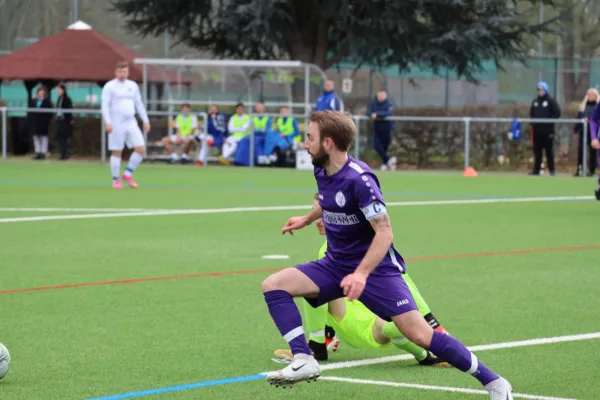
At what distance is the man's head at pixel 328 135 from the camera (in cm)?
703

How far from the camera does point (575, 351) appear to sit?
8711 mm

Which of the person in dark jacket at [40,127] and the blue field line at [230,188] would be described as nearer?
the blue field line at [230,188]

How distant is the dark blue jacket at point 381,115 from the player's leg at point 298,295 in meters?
24.2

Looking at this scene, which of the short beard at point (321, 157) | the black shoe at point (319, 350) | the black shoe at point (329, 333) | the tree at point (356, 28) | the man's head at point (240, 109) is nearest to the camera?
the short beard at point (321, 157)

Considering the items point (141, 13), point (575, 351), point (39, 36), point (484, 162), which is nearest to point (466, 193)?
point (484, 162)

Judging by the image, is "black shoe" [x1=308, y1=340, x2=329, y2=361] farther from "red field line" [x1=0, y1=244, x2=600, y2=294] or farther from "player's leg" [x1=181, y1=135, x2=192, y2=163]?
"player's leg" [x1=181, y1=135, x2=192, y2=163]

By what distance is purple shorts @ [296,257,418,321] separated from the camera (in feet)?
23.0

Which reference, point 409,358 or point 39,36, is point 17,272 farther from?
point 39,36

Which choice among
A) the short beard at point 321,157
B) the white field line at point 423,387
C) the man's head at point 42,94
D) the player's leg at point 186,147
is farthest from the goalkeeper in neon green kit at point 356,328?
A: the man's head at point 42,94

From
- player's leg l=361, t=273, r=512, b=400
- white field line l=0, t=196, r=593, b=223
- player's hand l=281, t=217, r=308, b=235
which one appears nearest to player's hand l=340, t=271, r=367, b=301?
player's leg l=361, t=273, r=512, b=400

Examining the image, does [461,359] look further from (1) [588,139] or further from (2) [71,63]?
(2) [71,63]

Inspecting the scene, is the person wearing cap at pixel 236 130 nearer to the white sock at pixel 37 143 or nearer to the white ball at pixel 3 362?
the white sock at pixel 37 143

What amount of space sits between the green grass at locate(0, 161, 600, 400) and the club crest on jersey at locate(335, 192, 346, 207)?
1.08 m

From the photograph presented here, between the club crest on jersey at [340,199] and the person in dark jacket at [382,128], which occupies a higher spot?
the club crest on jersey at [340,199]
